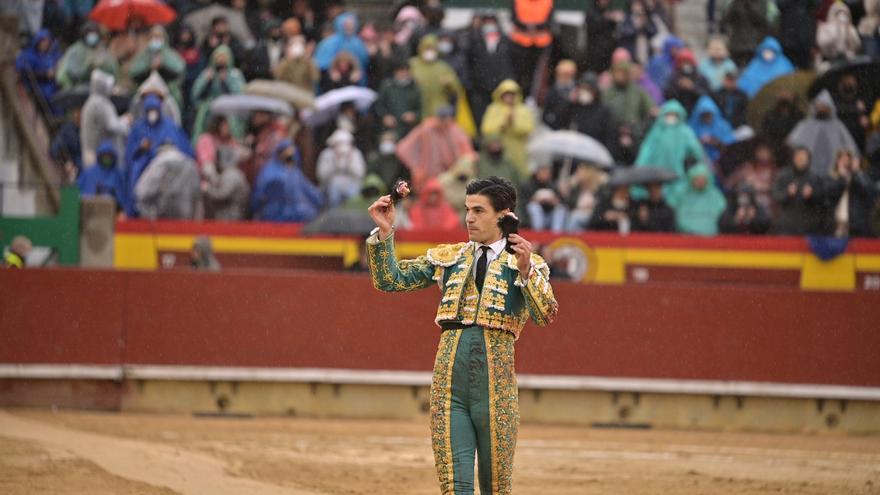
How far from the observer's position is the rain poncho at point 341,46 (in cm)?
1574

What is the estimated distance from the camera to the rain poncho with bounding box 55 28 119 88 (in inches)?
616

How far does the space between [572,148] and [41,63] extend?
554 centimetres

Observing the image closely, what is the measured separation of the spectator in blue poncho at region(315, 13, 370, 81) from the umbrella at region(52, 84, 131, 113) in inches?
76.8

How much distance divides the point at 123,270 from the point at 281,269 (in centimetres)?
210

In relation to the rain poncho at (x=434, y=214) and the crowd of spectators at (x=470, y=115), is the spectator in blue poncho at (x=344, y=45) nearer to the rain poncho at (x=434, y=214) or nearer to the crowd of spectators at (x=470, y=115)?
the crowd of spectators at (x=470, y=115)

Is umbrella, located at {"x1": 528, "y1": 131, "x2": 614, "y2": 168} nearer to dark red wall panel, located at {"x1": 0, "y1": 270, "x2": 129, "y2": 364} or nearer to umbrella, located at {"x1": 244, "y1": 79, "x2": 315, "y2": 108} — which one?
umbrella, located at {"x1": 244, "y1": 79, "x2": 315, "y2": 108}

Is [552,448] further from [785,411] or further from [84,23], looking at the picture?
[84,23]

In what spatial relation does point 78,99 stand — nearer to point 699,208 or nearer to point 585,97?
point 585,97

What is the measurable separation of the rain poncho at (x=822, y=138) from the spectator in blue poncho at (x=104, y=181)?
6.23 m

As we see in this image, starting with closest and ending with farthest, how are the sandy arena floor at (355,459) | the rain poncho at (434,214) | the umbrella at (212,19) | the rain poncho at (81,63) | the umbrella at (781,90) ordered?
the sandy arena floor at (355,459) → the rain poncho at (434,214) → the umbrella at (781,90) → the rain poncho at (81,63) → the umbrella at (212,19)

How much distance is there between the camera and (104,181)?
14.9 m

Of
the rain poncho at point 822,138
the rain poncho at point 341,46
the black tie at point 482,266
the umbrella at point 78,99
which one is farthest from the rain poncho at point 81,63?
the black tie at point 482,266

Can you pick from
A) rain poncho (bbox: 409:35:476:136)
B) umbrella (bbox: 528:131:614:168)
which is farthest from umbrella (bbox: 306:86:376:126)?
umbrella (bbox: 528:131:614:168)

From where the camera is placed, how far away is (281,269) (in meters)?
14.6
